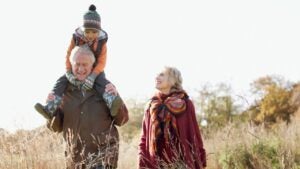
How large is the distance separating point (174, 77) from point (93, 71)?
117cm

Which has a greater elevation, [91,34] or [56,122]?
[91,34]

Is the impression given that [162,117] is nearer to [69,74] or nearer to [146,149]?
[146,149]

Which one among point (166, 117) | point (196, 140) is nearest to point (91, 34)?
point (166, 117)

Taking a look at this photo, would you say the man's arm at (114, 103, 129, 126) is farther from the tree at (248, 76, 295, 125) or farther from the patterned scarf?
the tree at (248, 76, 295, 125)

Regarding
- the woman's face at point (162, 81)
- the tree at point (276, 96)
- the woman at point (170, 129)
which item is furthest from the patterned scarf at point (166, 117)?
the tree at point (276, 96)

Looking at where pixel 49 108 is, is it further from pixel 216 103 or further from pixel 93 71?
pixel 216 103

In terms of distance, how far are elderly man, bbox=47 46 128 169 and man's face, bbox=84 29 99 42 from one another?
206mm

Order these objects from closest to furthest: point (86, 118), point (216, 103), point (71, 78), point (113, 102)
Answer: point (113, 102) → point (86, 118) → point (71, 78) → point (216, 103)

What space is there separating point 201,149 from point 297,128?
17.2 feet

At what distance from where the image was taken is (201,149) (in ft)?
19.8

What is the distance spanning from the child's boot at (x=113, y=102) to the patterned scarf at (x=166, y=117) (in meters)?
1.05

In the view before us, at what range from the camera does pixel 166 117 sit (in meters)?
6.05

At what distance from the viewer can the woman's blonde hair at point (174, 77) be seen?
242 inches

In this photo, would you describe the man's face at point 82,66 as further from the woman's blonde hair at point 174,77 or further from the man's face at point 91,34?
the woman's blonde hair at point 174,77
